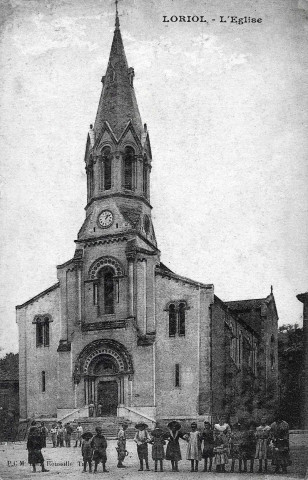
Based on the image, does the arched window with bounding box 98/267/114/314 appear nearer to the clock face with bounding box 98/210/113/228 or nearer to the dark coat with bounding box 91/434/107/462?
the clock face with bounding box 98/210/113/228

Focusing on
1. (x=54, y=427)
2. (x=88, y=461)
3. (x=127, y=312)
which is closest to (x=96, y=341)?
(x=127, y=312)

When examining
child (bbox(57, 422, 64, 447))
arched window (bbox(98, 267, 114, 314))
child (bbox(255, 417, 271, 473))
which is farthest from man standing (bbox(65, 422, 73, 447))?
child (bbox(255, 417, 271, 473))

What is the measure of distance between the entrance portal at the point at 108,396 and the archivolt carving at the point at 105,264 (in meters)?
3.38

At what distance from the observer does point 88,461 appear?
1605 centimetres

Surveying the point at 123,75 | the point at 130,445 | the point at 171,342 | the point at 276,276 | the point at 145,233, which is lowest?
A: the point at 130,445

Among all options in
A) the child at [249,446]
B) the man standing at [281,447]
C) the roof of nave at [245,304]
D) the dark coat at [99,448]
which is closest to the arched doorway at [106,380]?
the roof of nave at [245,304]

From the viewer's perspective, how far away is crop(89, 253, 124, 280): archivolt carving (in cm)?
2400

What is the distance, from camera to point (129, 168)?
80.4 feet

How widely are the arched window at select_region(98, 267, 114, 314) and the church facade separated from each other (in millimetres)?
30

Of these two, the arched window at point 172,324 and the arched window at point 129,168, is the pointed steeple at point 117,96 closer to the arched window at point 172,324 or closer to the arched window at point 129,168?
the arched window at point 129,168

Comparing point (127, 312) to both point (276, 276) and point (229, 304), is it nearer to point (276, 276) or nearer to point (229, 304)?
point (229, 304)

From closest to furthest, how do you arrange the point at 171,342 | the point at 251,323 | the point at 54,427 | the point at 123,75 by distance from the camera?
the point at 123,75 → the point at 54,427 → the point at 171,342 → the point at 251,323

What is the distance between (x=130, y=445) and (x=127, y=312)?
17.9 feet

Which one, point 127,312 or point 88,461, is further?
point 127,312
